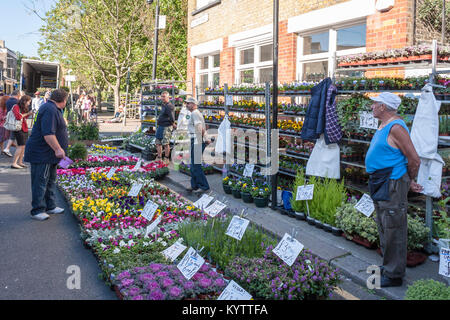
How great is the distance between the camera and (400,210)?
424 cm

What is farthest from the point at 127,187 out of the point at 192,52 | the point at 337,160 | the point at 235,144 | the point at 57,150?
the point at 192,52

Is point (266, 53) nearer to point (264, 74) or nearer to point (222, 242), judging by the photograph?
point (264, 74)

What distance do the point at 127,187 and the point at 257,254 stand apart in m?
4.06

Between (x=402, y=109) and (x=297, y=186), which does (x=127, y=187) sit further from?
(x=402, y=109)

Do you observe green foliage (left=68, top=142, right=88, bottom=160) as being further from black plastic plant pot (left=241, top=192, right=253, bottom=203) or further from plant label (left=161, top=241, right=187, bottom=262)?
plant label (left=161, top=241, right=187, bottom=262)

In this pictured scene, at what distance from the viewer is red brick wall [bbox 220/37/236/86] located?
14.8m

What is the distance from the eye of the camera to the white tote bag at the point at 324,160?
6730 mm

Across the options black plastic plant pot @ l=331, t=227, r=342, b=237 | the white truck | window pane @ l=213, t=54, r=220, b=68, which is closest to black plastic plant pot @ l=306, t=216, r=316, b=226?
black plastic plant pot @ l=331, t=227, r=342, b=237

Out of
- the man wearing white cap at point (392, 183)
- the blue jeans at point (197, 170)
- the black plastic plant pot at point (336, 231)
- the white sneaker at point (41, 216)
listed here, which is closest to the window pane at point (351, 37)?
the blue jeans at point (197, 170)

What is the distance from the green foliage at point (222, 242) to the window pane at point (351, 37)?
6.66 meters

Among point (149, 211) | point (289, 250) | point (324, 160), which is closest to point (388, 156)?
point (289, 250)

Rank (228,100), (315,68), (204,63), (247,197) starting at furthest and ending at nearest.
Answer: (204,63), (315,68), (228,100), (247,197)

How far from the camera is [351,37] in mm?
10047

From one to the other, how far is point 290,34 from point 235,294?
9.64 metres
